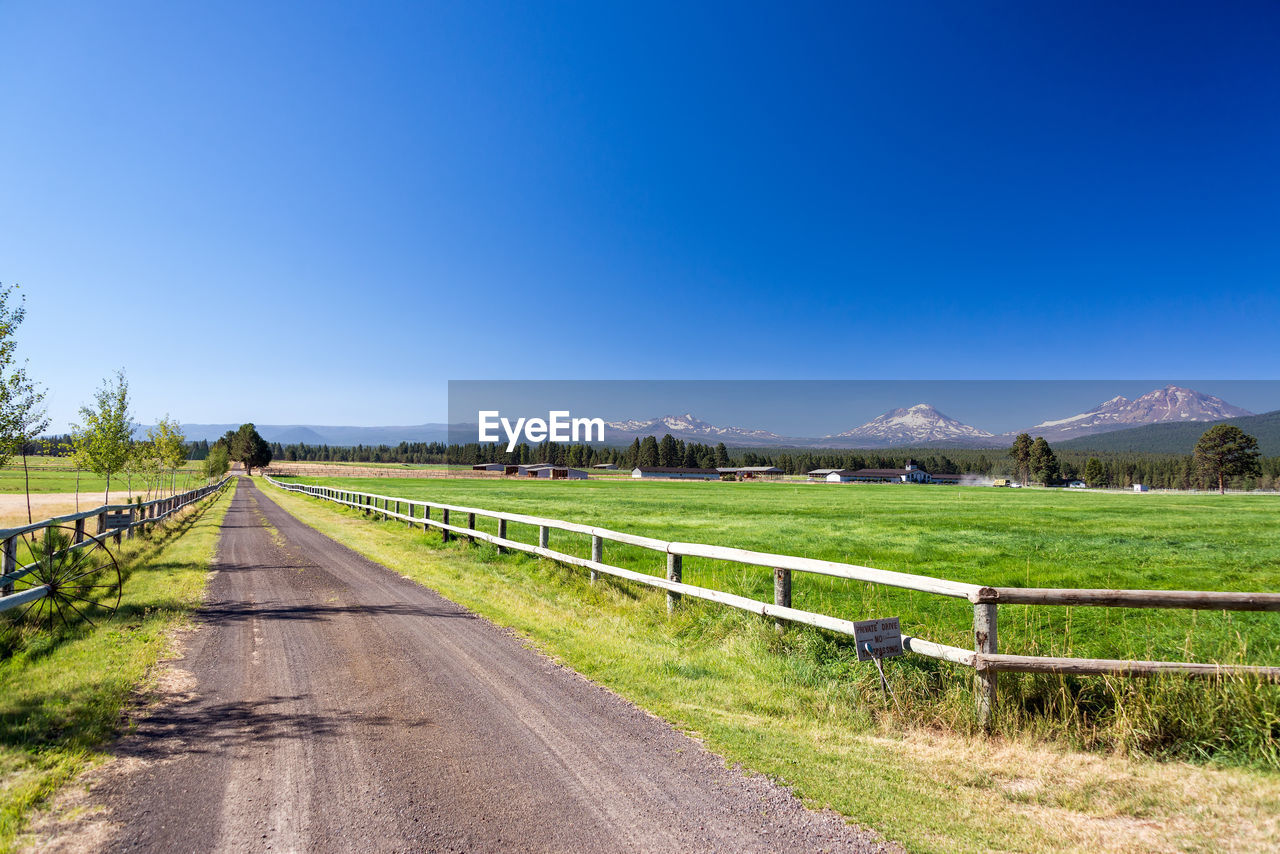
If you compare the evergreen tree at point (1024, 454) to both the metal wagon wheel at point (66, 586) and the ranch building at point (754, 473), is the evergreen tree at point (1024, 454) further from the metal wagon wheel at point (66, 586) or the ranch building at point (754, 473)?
the metal wagon wheel at point (66, 586)

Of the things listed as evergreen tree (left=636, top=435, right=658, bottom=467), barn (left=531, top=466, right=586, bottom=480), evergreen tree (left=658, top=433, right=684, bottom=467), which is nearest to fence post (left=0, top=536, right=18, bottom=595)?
barn (left=531, top=466, right=586, bottom=480)

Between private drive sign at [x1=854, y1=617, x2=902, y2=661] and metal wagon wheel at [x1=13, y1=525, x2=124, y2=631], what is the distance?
8983mm

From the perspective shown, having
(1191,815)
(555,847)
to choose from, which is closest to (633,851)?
(555,847)

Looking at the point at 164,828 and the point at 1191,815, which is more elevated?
the point at 164,828

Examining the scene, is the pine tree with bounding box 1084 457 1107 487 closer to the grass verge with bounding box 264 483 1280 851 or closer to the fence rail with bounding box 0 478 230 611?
the grass verge with bounding box 264 483 1280 851

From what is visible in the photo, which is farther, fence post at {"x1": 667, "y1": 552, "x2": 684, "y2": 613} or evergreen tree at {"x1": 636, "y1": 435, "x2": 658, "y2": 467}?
evergreen tree at {"x1": 636, "y1": 435, "x2": 658, "y2": 467}

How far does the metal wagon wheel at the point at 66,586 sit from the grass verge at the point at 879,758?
5717mm

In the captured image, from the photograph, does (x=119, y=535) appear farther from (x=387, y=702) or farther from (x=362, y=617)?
(x=387, y=702)

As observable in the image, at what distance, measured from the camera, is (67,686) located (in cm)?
574

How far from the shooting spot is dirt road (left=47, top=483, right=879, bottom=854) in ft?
11.9

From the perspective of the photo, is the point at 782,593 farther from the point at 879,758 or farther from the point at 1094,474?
the point at 1094,474

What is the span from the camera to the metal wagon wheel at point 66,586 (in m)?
8.31

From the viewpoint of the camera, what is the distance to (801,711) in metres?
5.96

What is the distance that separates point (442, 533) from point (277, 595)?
26.4ft
